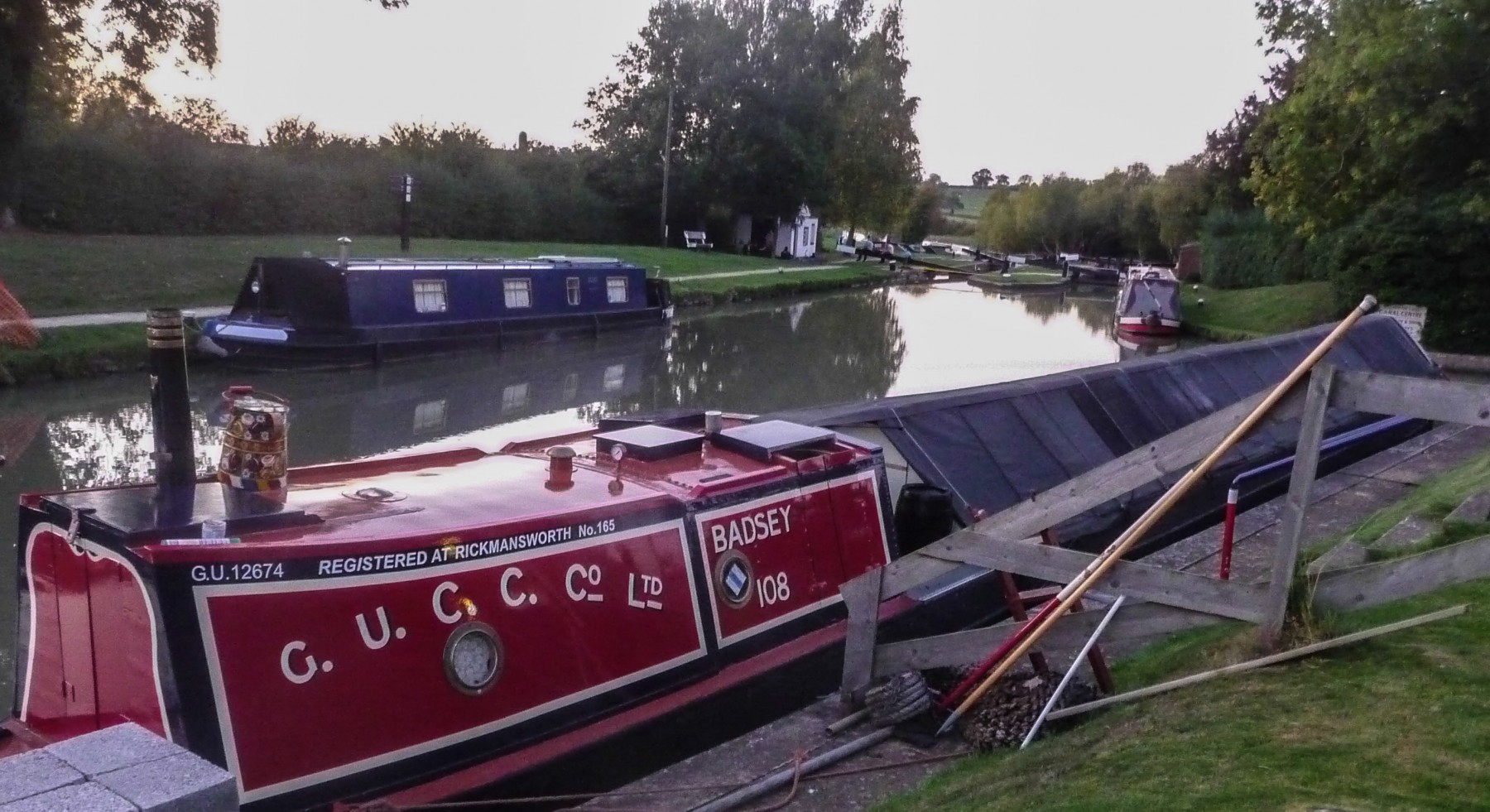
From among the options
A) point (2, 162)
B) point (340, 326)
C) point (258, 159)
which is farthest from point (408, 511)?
point (258, 159)

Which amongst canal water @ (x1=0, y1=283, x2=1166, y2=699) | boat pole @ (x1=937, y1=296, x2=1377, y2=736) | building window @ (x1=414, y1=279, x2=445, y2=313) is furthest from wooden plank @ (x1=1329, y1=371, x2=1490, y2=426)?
building window @ (x1=414, y1=279, x2=445, y2=313)

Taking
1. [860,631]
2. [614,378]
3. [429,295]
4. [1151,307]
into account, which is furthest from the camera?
[1151,307]

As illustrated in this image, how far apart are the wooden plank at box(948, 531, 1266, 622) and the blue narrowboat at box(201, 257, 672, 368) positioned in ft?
50.0

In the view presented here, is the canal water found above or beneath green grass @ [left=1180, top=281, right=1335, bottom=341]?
beneath

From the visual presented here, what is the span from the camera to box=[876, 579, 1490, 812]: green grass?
357cm

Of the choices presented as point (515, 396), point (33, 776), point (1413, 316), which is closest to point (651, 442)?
point (33, 776)

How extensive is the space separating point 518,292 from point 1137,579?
61.1 ft

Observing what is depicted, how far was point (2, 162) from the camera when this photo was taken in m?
21.7

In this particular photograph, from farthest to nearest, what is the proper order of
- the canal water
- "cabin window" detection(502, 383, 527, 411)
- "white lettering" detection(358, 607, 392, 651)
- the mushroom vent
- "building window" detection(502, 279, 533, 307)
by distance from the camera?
"building window" detection(502, 279, 533, 307)
"cabin window" detection(502, 383, 527, 411)
the canal water
the mushroom vent
"white lettering" detection(358, 607, 392, 651)

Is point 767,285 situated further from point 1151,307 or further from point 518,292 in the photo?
point 518,292

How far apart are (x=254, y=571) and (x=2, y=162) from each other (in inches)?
850

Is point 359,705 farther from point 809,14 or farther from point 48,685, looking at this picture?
point 809,14

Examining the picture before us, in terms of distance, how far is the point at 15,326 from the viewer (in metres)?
15.3

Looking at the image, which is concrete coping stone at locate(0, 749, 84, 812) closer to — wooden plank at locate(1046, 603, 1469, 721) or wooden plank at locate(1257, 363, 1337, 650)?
wooden plank at locate(1046, 603, 1469, 721)
